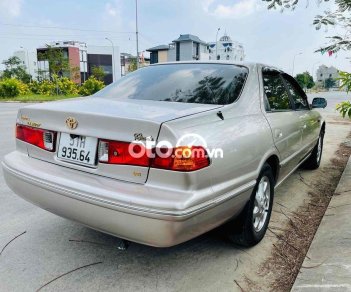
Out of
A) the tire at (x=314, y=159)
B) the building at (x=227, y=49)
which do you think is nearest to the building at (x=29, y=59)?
the building at (x=227, y=49)

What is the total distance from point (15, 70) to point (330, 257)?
60599 millimetres

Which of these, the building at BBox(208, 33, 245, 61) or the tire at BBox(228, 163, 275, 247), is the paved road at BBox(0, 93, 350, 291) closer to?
the tire at BBox(228, 163, 275, 247)

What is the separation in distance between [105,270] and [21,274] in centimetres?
58

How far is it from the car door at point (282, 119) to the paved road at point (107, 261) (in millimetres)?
715

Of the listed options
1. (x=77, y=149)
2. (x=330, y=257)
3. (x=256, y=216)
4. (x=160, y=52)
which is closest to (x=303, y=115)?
(x=256, y=216)

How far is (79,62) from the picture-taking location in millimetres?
64562

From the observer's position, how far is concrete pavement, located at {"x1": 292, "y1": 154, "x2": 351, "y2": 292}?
232cm

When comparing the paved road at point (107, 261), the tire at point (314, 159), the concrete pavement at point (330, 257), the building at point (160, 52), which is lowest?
the paved road at point (107, 261)

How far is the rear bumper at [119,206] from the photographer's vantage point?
2.02 meters

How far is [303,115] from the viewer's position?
4.10m

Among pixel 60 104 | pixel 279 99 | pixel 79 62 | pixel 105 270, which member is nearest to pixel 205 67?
pixel 279 99

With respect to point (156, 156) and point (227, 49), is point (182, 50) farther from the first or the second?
point (156, 156)

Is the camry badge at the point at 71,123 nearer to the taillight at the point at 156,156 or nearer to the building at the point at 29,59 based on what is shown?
the taillight at the point at 156,156

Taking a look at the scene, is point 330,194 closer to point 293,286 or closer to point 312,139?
point 312,139
